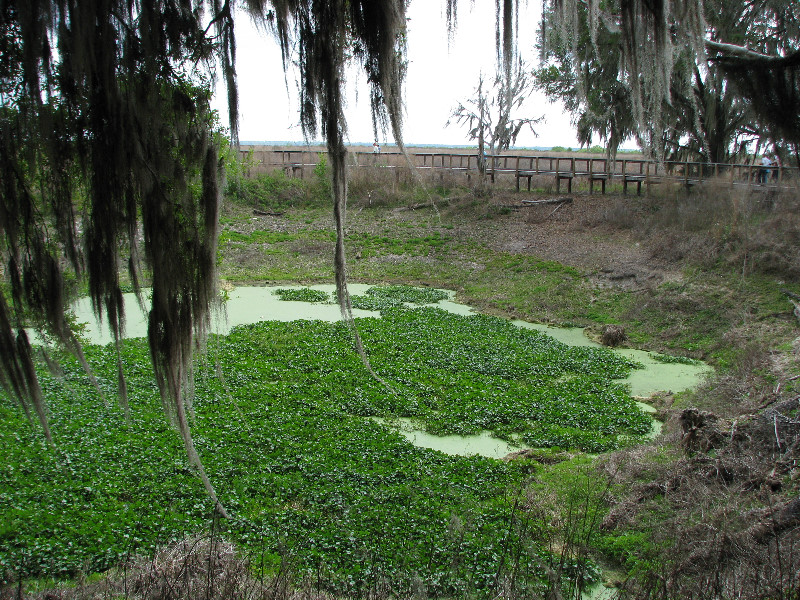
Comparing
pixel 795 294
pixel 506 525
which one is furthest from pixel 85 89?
pixel 795 294

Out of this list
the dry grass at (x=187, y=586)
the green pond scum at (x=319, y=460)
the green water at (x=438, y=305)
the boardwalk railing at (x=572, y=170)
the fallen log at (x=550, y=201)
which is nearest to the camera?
the dry grass at (x=187, y=586)

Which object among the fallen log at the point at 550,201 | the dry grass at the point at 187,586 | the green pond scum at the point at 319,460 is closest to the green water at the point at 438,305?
the green pond scum at the point at 319,460

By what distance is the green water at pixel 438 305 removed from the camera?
7148 mm

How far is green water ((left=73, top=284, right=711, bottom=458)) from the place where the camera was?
715cm

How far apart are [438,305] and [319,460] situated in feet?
29.2

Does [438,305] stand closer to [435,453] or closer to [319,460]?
[435,453]

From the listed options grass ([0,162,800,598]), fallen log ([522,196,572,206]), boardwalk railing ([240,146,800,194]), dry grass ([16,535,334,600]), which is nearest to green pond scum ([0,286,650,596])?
grass ([0,162,800,598])

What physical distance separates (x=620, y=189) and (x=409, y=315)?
12853mm

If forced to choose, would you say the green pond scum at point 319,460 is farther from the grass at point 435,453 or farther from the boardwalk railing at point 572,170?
the boardwalk railing at point 572,170

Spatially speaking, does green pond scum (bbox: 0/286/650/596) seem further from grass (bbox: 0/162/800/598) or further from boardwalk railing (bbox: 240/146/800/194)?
boardwalk railing (bbox: 240/146/800/194)

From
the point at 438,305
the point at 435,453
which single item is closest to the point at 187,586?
the point at 435,453

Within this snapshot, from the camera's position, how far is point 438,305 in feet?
48.8

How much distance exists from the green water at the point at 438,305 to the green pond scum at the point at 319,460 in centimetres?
27

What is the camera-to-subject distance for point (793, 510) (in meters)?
4.09
